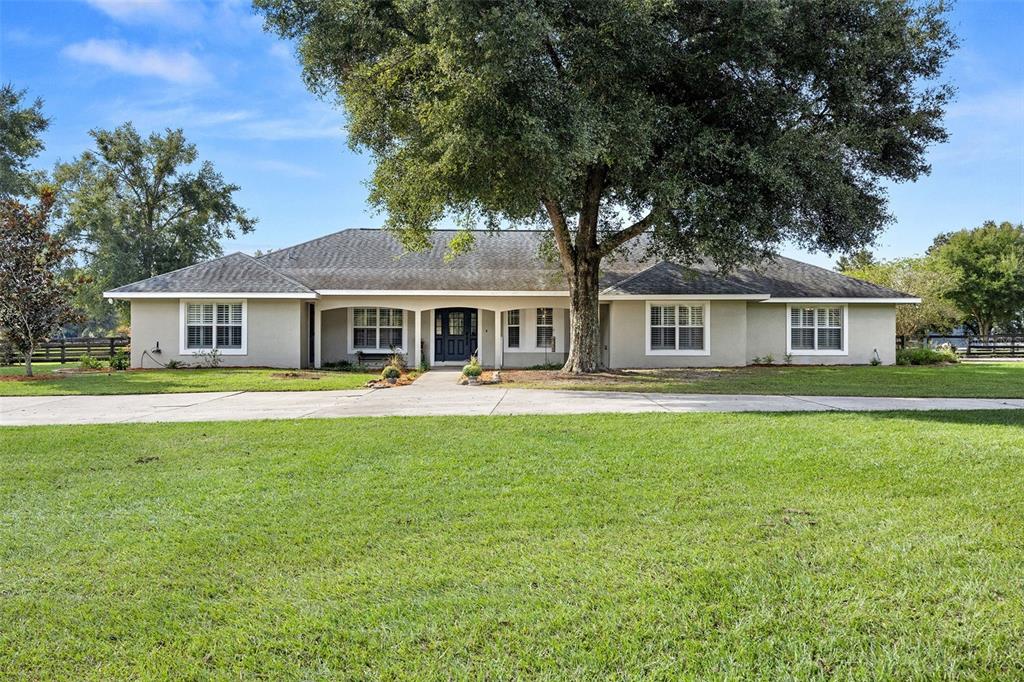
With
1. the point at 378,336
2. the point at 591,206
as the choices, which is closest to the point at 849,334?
the point at 591,206

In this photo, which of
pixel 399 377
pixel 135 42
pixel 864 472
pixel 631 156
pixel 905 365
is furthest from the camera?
pixel 905 365

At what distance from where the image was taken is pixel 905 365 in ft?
67.9

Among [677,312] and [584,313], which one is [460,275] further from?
[677,312]

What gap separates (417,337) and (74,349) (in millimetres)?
16700

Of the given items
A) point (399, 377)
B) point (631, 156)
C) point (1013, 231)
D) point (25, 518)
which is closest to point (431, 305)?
point (399, 377)

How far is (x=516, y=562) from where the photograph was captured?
3.52 m

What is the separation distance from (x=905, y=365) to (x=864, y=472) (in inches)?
725

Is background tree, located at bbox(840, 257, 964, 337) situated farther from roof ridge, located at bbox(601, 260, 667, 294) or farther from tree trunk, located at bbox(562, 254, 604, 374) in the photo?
tree trunk, located at bbox(562, 254, 604, 374)

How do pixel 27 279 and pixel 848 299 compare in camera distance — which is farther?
pixel 848 299

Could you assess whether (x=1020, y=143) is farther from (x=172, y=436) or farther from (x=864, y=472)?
(x=172, y=436)

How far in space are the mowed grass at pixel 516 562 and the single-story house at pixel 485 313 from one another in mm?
13284

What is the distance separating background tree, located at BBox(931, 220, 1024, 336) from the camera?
4122cm

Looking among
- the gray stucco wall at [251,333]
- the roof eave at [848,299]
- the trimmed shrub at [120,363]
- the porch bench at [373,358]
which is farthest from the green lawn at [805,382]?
the trimmed shrub at [120,363]

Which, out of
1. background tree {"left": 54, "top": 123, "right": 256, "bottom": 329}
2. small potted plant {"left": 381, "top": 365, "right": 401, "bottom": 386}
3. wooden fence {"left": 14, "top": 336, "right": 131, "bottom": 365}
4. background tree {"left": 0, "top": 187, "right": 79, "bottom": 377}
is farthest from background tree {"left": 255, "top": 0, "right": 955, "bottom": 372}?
background tree {"left": 54, "top": 123, "right": 256, "bottom": 329}
